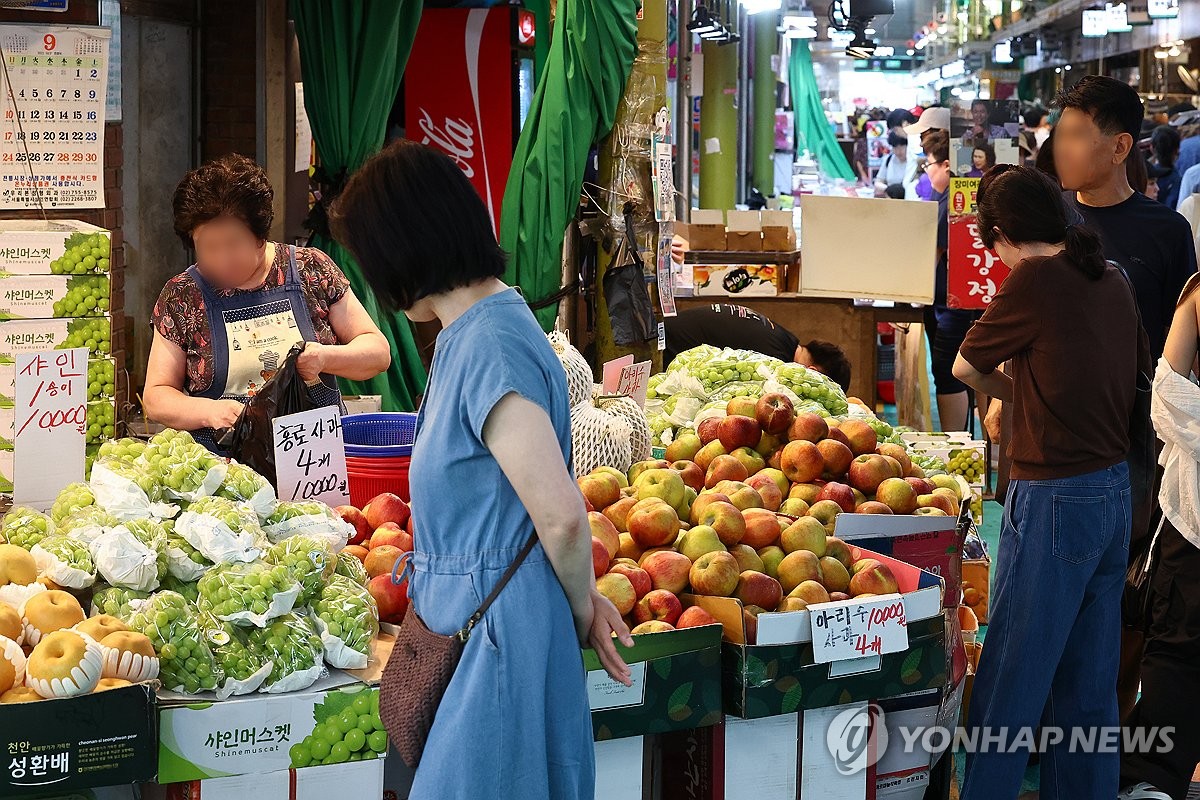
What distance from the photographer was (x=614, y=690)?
252 cm

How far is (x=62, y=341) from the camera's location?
3.95 m

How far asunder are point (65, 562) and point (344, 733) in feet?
1.96

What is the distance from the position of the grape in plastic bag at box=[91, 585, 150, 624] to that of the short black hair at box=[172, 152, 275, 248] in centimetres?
137

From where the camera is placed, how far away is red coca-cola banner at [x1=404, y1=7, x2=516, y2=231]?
22.5 ft

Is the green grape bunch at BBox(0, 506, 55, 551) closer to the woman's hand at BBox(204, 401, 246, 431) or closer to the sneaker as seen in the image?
the woman's hand at BBox(204, 401, 246, 431)

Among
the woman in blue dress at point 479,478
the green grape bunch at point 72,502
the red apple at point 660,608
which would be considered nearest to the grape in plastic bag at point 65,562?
the green grape bunch at point 72,502

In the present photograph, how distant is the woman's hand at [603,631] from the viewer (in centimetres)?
202

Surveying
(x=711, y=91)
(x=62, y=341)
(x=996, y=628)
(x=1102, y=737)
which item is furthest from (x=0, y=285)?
(x=711, y=91)

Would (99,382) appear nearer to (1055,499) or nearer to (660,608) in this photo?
(660,608)

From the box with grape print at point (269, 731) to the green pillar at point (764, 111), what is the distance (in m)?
18.7

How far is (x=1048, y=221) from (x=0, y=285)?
2.96 metres

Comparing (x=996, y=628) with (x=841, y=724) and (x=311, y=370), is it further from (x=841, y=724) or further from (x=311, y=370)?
(x=311, y=370)

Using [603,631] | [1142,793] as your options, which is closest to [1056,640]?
[1142,793]

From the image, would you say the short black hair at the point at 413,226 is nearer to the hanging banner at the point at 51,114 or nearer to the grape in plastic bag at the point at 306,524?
the grape in plastic bag at the point at 306,524
